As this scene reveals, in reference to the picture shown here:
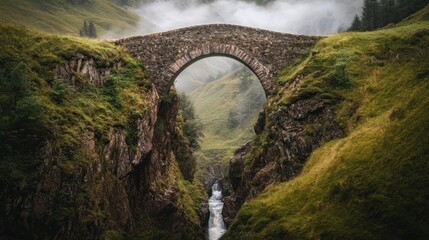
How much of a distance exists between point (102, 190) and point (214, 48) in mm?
13590

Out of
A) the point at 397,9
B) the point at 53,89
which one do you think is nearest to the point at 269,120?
the point at 53,89

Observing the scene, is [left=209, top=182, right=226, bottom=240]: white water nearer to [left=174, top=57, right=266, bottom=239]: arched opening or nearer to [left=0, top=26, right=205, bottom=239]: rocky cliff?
[left=174, top=57, right=266, bottom=239]: arched opening

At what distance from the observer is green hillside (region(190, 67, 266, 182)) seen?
78.4 metres

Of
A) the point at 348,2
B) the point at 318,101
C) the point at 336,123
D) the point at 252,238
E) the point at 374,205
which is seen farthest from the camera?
the point at 348,2

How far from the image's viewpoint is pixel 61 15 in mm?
114875

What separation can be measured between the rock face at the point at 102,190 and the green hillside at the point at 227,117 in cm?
4059

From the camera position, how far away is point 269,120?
21.5 metres

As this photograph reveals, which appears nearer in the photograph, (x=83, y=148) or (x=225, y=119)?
(x=83, y=148)

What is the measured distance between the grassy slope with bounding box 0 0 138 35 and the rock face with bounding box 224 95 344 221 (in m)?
63.0

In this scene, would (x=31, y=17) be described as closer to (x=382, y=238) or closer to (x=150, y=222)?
(x=150, y=222)

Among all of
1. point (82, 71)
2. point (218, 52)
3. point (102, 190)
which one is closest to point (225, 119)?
point (218, 52)

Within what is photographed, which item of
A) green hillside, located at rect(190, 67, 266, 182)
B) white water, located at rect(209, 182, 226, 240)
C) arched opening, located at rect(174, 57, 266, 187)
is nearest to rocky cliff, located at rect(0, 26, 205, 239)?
white water, located at rect(209, 182, 226, 240)

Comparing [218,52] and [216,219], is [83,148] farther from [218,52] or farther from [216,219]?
[216,219]

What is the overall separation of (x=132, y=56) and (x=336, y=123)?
15.4 metres
